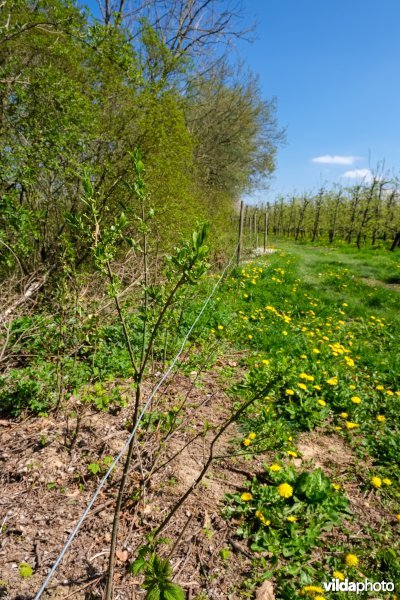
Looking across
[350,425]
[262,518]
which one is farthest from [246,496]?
[350,425]

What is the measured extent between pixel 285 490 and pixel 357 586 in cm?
53

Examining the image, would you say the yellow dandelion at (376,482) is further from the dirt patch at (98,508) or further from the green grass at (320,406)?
the dirt patch at (98,508)

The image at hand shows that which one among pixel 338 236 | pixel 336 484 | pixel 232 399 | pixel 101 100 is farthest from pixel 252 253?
pixel 338 236

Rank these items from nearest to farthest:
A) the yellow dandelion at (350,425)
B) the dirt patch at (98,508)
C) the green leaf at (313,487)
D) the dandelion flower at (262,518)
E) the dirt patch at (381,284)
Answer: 1. the dirt patch at (98,508)
2. the dandelion flower at (262,518)
3. the green leaf at (313,487)
4. the yellow dandelion at (350,425)
5. the dirt patch at (381,284)

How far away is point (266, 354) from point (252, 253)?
9824 mm

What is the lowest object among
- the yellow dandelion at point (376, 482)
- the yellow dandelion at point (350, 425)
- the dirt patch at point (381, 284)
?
the yellow dandelion at point (376, 482)

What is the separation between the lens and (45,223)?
4707mm

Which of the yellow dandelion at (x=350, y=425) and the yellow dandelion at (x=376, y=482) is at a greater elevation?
the yellow dandelion at (x=350, y=425)

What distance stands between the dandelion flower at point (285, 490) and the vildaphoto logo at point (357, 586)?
43cm

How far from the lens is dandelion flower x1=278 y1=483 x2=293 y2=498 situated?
6.46ft

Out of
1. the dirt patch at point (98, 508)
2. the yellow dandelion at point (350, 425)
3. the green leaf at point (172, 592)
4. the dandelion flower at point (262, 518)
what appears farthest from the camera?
the yellow dandelion at point (350, 425)

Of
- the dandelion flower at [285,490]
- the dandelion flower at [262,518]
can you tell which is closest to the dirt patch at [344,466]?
the dandelion flower at [285,490]

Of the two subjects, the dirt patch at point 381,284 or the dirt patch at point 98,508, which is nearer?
the dirt patch at point 98,508

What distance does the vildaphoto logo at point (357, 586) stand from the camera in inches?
63.9
